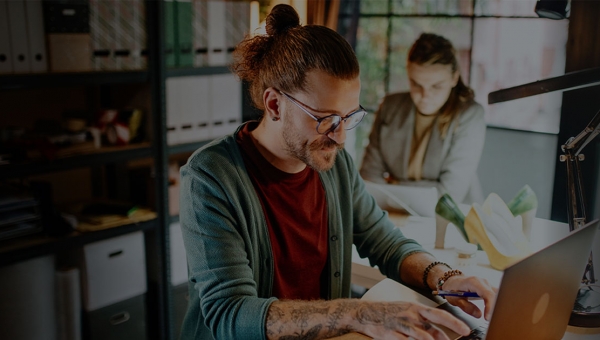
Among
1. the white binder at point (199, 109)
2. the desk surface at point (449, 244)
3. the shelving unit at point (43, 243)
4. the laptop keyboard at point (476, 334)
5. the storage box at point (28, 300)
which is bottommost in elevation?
the storage box at point (28, 300)

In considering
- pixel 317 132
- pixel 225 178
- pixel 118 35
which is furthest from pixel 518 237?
pixel 118 35

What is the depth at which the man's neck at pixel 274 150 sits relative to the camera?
153cm

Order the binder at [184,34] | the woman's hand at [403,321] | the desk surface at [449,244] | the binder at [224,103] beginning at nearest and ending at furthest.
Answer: the woman's hand at [403,321] < the desk surface at [449,244] < the binder at [184,34] < the binder at [224,103]

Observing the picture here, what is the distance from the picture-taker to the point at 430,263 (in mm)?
1568

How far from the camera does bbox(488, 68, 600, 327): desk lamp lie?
1.44 m

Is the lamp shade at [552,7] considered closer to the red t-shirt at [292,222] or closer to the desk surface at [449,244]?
the desk surface at [449,244]

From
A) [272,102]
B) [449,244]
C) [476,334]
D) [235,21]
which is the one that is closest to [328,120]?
[272,102]

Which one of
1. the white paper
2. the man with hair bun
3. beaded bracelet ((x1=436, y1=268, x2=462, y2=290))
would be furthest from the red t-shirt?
the white paper

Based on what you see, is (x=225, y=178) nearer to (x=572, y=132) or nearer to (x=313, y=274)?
(x=313, y=274)

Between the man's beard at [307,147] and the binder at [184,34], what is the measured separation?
4.76 feet

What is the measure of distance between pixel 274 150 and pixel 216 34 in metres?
1.54

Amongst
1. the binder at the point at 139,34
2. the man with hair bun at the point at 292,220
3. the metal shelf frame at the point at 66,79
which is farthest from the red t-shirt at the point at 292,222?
the binder at the point at 139,34

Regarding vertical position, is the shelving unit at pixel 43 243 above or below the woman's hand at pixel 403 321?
below

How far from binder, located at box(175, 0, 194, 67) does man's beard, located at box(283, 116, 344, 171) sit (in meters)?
1.45
